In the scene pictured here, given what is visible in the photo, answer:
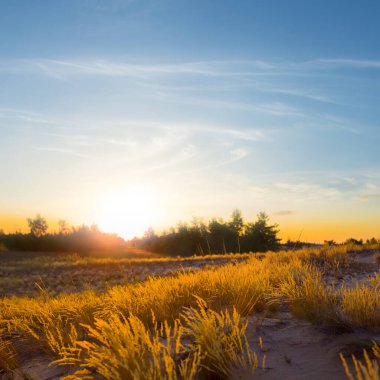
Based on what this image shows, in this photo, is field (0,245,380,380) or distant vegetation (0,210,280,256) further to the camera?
distant vegetation (0,210,280,256)

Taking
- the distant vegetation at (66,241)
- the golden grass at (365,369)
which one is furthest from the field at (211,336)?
the distant vegetation at (66,241)

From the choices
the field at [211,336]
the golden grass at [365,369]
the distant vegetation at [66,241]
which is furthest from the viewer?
the distant vegetation at [66,241]

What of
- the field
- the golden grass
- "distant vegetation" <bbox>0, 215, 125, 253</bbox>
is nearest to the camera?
the golden grass

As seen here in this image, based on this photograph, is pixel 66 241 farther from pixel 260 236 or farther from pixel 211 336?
pixel 211 336

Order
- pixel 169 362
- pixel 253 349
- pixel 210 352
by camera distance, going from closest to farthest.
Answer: pixel 169 362
pixel 210 352
pixel 253 349

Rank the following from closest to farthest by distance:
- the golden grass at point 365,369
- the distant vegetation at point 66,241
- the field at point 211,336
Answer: the golden grass at point 365,369
the field at point 211,336
the distant vegetation at point 66,241

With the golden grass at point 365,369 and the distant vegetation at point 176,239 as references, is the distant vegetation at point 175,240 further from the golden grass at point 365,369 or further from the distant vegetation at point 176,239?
the golden grass at point 365,369

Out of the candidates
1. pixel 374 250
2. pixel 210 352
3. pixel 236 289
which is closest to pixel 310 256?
pixel 374 250

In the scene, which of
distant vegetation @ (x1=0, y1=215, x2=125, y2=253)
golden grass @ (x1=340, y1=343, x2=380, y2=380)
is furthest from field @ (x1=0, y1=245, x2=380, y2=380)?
distant vegetation @ (x1=0, y1=215, x2=125, y2=253)

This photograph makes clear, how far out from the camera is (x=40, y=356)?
4715 mm

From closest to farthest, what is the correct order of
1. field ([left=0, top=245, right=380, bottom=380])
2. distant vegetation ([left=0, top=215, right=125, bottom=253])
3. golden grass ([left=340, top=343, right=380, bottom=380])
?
golden grass ([left=340, top=343, right=380, bottom=380]), field ([left=0, top=245, right=380, bottom=380]), distant vegetation ([left=0, top=215, right=125, bottom=253])

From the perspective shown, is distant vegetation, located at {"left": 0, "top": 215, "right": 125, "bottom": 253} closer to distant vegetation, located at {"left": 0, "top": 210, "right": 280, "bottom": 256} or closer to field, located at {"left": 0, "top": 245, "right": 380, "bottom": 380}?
distant vegetation, located at {"left": 0, "top": 210, "right": 280, "bottom": 256}

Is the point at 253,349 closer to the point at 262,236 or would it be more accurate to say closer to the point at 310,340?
the point at 310,340

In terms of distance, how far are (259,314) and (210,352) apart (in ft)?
6.02
